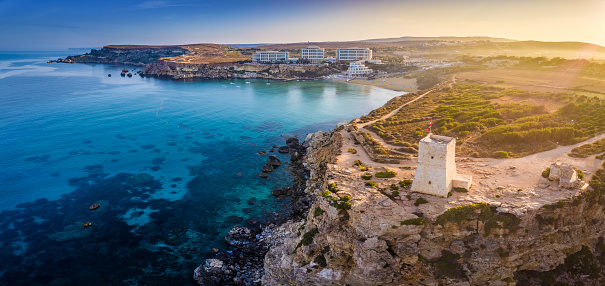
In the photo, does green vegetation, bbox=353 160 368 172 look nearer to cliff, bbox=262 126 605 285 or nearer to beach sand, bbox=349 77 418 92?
cliff, bbox=262 126 605 285

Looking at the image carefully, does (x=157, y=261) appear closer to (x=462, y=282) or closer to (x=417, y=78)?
(x=462, y=282)

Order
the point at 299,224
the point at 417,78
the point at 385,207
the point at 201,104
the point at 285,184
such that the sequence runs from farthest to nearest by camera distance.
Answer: the point at 417,78 → the point at 201,104 → the point at 285,184 → the point at 299,224 → the point at 385,207

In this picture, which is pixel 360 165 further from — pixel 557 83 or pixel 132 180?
pixel 557 83

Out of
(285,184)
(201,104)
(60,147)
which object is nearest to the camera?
(285,184)

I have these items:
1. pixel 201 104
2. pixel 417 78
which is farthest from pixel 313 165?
pixel 417 78

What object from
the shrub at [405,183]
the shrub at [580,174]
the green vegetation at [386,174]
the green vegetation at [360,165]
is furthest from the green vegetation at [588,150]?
the green vegetation at [360,165]

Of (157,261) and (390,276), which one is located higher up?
(390,276)

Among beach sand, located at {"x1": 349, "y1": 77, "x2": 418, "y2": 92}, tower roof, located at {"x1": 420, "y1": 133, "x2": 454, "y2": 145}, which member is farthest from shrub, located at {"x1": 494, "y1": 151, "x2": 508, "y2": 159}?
beach sand, located at {"x1": 349, "y1": 77, "x2": 418, "y2": 92}

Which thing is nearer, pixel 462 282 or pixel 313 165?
pixel 462 282

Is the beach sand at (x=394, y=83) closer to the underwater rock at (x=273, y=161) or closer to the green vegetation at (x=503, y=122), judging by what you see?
the green vegetation at (x=503, y=122)
